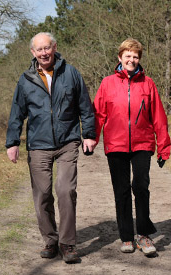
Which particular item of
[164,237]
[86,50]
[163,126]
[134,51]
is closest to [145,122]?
[163,126]

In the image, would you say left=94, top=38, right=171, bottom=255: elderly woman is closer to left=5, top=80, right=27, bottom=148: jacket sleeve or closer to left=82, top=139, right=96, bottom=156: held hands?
left=82, top=139, right=96, bottom=156: held hands

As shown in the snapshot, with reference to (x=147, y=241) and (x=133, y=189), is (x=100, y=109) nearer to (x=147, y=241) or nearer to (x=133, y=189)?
(x=133, y=189)

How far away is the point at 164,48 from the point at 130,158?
1797 centimetres

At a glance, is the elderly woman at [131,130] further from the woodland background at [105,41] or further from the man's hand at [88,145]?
the woodland background at [105,41]

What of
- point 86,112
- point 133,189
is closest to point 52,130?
point 86,112

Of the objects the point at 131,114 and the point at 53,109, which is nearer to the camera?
the point at 53,109

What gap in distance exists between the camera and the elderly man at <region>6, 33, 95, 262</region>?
3967 mm

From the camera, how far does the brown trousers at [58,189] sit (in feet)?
13.0

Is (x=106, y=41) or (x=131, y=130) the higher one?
(x=106, y=41)

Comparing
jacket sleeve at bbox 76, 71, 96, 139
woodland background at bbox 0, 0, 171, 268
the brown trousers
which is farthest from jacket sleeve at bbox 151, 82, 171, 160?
woodland background at bbox 0, 0, 171, 268

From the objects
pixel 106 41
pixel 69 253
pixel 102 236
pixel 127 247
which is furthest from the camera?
pixel 106 41

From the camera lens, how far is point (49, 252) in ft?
13.4

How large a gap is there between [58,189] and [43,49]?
1.22 meters

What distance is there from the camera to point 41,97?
3.98 m
